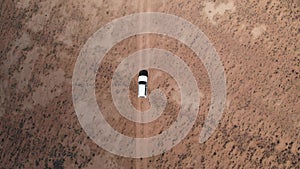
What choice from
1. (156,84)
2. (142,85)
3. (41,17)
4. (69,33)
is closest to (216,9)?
(156,84)

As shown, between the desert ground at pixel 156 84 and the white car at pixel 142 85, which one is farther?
the white car at pixel 142 85

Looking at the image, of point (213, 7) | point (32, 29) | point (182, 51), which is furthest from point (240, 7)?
point (32, 29)

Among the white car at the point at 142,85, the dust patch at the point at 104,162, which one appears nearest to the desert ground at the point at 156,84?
the dust patch at the point at 104,162

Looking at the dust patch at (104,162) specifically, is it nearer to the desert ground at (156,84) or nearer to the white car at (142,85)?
the desert ground at (156,84)

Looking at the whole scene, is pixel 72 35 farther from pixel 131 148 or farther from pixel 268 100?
pixel 268 100

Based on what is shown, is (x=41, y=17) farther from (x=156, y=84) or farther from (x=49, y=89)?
(x=156, y=84)

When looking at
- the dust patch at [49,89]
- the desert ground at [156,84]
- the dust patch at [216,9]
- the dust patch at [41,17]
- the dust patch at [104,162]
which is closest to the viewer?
the desert ground at [156,84]
